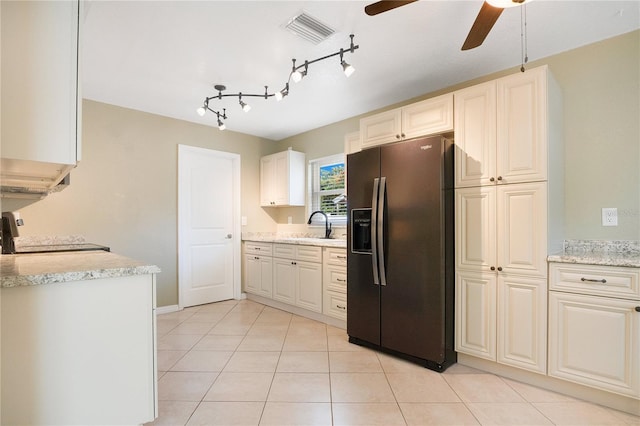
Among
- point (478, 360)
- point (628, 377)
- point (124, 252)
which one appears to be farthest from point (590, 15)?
point (124, 252)

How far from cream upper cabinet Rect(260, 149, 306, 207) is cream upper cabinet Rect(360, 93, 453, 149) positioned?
1.64 meters

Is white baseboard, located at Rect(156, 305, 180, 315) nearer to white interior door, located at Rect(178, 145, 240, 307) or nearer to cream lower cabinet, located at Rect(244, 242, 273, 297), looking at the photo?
white interior door, located at Rect(178, 145, 240, 307)

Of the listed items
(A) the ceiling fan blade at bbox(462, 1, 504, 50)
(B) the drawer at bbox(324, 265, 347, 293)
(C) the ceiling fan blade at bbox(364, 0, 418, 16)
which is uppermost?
(C) the ceiling fan blade at bbox(364, 0, 418, 16)

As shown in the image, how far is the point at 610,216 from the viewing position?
226cm

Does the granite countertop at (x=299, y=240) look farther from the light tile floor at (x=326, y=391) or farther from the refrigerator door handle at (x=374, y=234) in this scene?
the light tile floor at (x=326, y=391)

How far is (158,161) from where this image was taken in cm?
398

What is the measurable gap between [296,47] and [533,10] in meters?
1.58

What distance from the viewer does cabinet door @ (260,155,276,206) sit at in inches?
189

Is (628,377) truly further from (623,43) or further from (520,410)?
(623,43)

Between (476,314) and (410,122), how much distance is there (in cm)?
167

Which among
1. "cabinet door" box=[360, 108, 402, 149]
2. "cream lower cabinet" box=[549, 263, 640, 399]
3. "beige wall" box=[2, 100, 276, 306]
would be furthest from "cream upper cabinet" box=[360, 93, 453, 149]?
"beige wall" box=[2, 100, 276, 306]

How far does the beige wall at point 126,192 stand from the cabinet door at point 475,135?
3274 millimetres

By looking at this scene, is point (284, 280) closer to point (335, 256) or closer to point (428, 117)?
point (335, 256)

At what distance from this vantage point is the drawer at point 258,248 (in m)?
4.28
